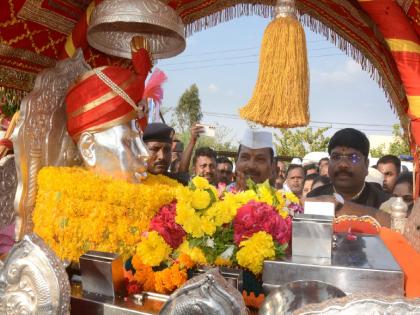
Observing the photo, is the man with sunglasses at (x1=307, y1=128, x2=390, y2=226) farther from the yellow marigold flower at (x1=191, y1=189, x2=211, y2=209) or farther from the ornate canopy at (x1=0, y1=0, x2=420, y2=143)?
the yellow marigold flower at (x1=191, y1=189, x2=211, y2=209)

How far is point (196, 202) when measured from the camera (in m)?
1.46

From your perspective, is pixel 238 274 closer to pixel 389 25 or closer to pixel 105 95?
pixel 105 95

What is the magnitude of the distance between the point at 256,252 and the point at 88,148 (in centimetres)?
83

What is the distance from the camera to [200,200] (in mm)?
1462

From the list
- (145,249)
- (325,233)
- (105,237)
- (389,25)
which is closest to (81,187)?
(105,237)

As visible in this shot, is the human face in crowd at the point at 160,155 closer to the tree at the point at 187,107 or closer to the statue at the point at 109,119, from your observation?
the statue at the point at 109,119

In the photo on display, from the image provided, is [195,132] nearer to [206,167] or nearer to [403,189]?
[206,167]

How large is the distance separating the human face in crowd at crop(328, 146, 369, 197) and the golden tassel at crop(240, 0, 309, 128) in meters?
1.04

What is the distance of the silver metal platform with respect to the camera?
114cm

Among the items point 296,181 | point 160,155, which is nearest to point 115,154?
point 160,155

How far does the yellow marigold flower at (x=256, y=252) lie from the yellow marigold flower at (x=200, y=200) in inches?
7.2

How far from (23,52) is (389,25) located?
170cm

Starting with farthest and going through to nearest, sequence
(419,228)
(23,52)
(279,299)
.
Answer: (23,52) < (419,228) < (279,299)

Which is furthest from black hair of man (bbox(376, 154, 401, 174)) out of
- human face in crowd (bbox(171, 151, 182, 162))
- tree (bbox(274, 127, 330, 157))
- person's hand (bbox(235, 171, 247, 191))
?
tree (bbox(274, 127, 330, 157))
